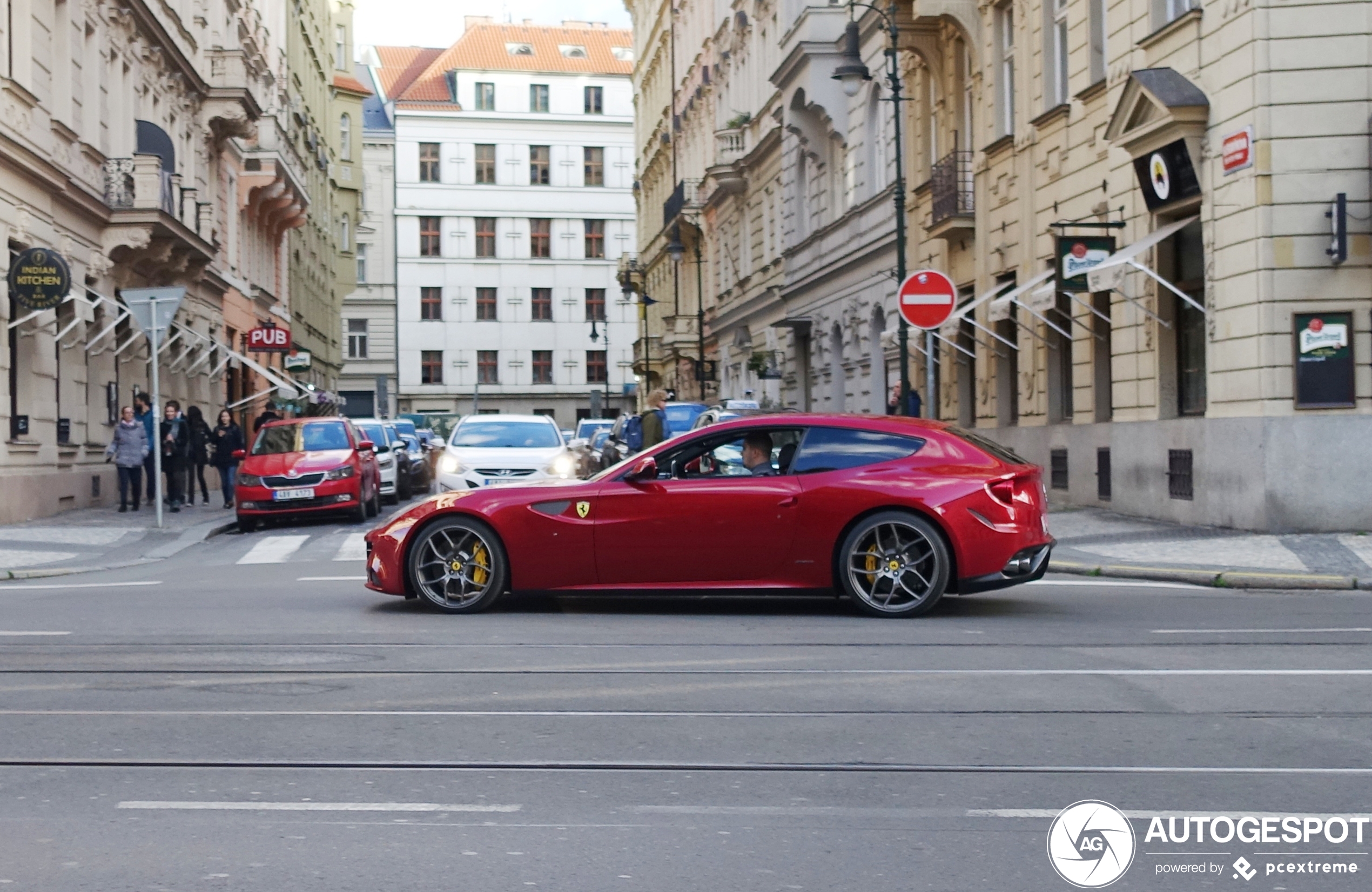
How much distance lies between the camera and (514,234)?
10081cm

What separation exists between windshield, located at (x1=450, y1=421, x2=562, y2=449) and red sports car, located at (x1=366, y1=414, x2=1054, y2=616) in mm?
11815

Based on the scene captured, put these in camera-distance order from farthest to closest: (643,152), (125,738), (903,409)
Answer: (643,152), (903,409), (125,738)

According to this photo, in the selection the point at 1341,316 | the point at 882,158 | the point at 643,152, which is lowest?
the point at 1341,316

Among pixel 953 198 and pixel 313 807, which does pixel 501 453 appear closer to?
pixel 953 198

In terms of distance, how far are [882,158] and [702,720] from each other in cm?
2950

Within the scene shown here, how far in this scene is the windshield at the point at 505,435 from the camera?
78.9 ft

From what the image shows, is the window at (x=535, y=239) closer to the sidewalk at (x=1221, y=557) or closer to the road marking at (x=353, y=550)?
the road marking at (x=353, y=550)

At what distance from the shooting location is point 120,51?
106ft

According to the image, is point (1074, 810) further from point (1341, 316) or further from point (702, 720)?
point (1341, 316)

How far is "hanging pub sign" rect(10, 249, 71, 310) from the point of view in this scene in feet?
80.2

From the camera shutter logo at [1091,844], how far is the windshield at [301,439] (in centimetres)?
2116

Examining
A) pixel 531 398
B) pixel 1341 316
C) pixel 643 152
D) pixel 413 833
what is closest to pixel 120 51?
pixel 1341 316

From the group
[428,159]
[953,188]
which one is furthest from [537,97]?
[953,188]

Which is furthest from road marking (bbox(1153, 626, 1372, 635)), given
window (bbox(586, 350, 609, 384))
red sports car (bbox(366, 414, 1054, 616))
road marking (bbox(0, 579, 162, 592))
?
window (bbox(586, 350, 609, 384))
